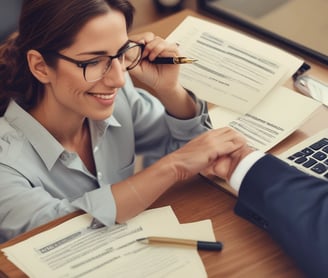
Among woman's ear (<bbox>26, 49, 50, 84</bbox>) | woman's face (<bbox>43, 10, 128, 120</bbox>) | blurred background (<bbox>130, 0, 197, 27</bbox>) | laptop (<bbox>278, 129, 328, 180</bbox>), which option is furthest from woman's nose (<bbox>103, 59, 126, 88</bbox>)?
blurred background (<bbox>130, 0, 197, 27</bbox>)

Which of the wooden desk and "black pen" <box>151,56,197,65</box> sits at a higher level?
"black pen" <box>151,56,197,65</box>

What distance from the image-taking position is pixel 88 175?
1545mm

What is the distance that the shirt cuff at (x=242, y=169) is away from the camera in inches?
50.9

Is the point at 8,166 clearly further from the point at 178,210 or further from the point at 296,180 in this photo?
the point at 296,180

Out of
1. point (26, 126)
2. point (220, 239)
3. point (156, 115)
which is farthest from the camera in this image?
point (156, 115)

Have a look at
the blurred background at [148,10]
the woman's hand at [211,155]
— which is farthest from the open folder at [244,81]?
the blurred background at [148,10]

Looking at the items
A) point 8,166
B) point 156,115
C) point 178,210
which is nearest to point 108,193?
point 178,210

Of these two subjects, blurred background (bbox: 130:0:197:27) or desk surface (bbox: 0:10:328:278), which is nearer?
desk surface (bbox: 0:10:328:278)

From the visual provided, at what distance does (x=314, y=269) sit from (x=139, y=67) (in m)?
0.66

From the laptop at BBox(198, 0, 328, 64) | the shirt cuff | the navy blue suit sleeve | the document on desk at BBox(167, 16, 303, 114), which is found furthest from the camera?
the laptop at BBox(198, 0, 328, 64)

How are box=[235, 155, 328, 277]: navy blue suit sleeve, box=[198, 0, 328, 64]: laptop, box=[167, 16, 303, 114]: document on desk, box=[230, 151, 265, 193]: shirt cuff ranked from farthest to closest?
box=[198, 0, 328, 64]: laptop
box=[167, 16, 303, 114]: document on desk
box=[230, 151, 265, 193]: shirt cuff
box=[235, 155, 328, 277]: navy blue suit sleeve

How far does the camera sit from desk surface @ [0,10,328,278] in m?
1.18

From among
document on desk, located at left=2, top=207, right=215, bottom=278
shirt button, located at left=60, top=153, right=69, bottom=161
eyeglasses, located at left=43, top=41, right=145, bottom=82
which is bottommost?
shirt button, located at left=60, top=153, right=69, bottom=161

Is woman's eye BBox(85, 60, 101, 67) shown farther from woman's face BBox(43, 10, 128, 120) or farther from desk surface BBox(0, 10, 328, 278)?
desk surface BBox(0, 10, 328, 278)
